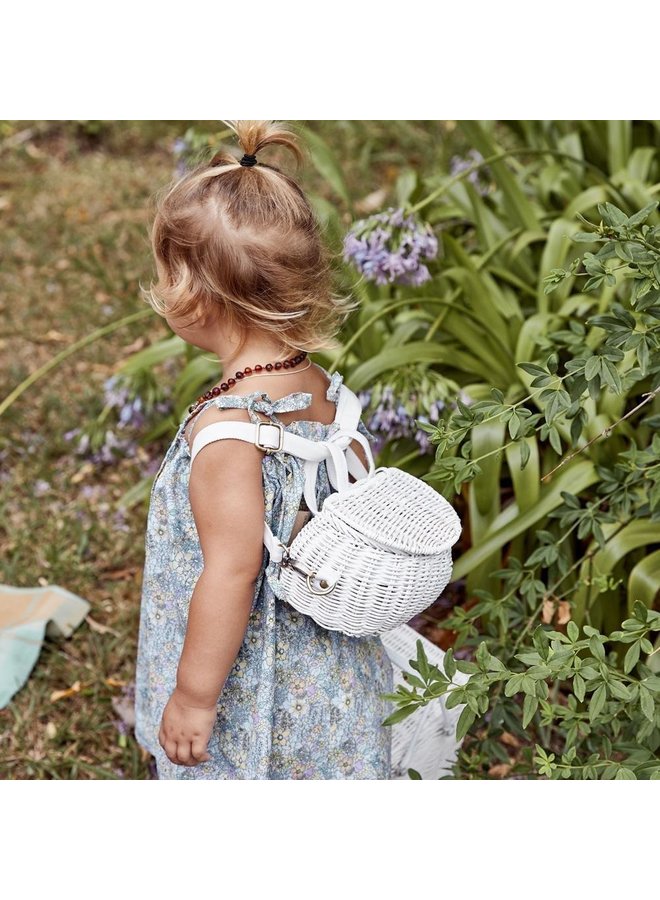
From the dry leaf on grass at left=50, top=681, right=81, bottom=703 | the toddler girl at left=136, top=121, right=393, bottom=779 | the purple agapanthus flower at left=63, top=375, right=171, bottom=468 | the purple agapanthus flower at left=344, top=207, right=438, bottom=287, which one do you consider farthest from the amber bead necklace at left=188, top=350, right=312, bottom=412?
the purple agapanthus flower at left=63, top=375, right=171, bottom=468

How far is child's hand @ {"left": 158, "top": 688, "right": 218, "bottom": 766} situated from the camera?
160 cm

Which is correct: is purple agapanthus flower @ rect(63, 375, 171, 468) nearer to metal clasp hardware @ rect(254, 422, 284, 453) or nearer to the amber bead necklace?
the amber bead necklace

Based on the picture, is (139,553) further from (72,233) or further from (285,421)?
(72,233)

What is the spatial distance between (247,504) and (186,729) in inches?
15.0

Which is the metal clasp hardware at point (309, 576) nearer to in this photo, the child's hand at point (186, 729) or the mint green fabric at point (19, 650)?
the child's hand at point (186, 729)

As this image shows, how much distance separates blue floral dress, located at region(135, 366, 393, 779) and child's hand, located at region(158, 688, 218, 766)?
0.30 feet

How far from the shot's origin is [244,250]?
153 cm

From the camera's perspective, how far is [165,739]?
5.41 feet

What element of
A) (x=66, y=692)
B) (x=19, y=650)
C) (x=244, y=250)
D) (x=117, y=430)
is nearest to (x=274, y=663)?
(x=244, y=250)

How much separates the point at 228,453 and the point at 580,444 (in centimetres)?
109

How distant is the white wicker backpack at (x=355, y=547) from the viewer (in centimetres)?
149

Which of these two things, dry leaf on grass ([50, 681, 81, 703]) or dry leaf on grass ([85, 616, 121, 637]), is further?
dry leaf on grass ([85, 616, 121, 637])

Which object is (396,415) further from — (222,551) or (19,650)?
(19,650)
